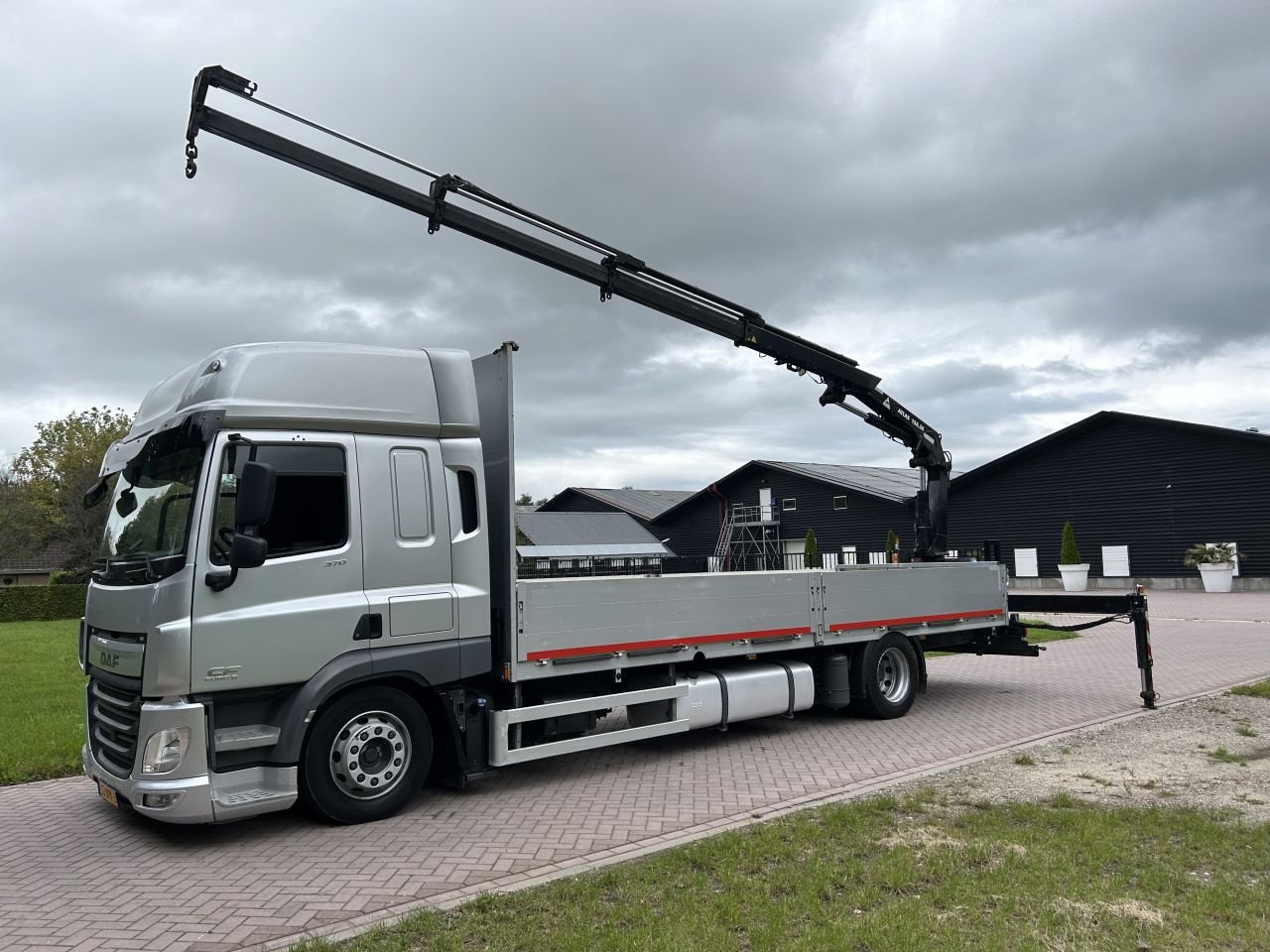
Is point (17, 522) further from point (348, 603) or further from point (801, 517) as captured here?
point (348, 603)

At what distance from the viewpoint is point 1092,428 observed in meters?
34.3

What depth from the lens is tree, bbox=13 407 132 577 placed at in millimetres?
44906

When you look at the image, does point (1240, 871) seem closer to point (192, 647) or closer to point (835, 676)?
point (835, 676)

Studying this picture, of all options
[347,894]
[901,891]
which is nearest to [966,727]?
[901,891]

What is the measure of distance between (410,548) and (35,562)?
59510 mm

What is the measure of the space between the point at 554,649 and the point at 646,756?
1908 millimetres

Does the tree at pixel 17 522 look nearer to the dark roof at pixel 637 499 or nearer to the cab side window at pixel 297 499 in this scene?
the dark roof at pixel 637 499

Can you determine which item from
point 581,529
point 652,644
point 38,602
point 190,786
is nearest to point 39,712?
point 190,786

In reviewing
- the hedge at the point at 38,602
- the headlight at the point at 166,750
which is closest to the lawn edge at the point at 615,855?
the headlight at the point at 166,750

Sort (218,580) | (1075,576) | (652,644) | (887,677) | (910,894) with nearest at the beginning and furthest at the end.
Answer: (910,894), (218,580), (652,644), (887,677), (1075,576)

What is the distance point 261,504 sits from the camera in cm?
553

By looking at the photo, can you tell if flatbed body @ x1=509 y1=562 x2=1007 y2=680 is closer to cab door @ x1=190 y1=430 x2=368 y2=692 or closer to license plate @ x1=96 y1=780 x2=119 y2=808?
cab door @ x1=190 y1=430 x2=368 y2=692

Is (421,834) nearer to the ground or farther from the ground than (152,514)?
nearer to the ground

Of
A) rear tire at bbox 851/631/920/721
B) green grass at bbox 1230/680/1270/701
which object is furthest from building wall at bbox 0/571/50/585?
green grass at bbox 1230/680/1270/701
